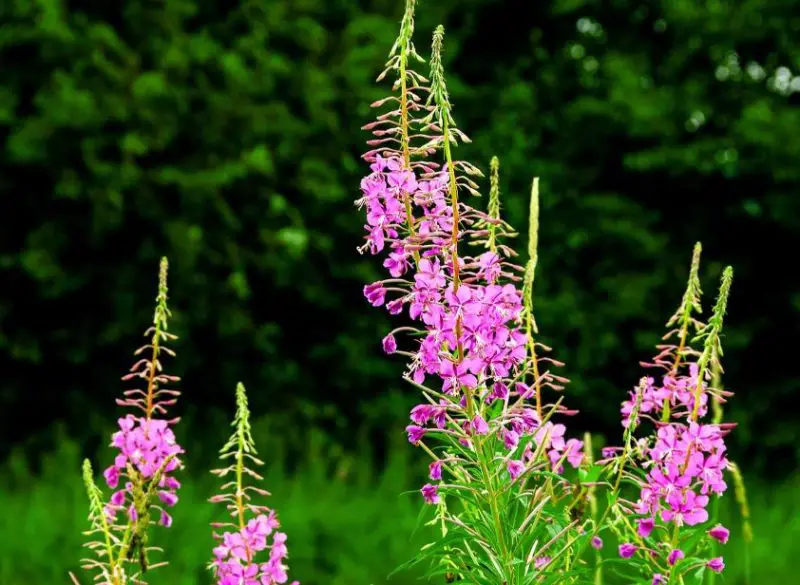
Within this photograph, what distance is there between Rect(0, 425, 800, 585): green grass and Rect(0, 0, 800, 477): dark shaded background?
0.84 meters

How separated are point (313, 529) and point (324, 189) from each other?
2.49 metres

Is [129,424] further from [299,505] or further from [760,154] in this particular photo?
[760,154]

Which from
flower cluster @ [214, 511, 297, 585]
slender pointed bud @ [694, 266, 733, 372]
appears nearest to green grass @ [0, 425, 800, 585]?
flower cluster @ [214, 511, 297, 585]

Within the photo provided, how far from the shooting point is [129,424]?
244 centimetres

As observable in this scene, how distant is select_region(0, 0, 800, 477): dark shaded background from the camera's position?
6.69m

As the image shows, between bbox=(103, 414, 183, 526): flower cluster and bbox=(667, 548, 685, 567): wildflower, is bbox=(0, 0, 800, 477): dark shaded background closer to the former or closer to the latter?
bbox=(103, 414, 183, 526): flower cluster

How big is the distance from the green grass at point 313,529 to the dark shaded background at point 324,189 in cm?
84

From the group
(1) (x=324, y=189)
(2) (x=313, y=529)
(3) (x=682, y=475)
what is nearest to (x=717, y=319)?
(3) (x=682, y=475)

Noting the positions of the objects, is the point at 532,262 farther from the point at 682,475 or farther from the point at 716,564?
the point at 716,564

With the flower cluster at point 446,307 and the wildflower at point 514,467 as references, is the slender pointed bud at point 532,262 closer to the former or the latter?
the flower cluster at point 446,307

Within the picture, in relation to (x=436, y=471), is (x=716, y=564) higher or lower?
lower

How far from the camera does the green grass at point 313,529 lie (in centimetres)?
458

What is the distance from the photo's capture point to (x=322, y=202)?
6.87 meters

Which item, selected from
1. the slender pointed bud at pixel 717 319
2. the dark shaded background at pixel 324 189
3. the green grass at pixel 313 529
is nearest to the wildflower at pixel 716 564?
the slender pointed bud at pixel 717 319
